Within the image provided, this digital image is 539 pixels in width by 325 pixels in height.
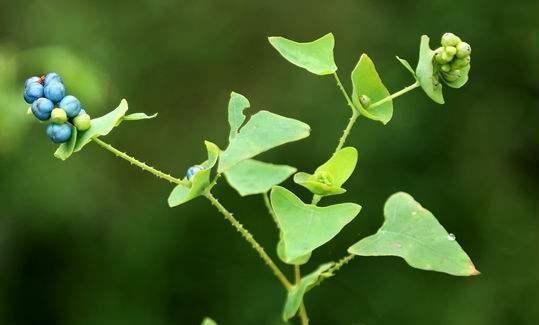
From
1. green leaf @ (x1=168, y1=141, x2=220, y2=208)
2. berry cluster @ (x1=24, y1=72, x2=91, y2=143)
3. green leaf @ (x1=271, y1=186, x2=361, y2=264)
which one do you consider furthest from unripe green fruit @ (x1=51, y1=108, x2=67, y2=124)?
green leaf @ (x1=271, y1=186, x2=361, y2=264)

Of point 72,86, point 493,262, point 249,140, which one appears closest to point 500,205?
point 493,262

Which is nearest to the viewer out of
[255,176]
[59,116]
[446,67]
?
[255,176]

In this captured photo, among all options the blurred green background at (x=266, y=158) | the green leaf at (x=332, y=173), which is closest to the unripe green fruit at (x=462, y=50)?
the green leaf at (x=332, y=173)

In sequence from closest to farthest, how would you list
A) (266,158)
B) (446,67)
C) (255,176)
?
(255,176) < (446,67) < (266,158)

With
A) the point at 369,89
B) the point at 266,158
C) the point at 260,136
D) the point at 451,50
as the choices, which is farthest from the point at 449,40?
the point at 266,158

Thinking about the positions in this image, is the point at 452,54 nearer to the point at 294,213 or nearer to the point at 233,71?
the point at 294,213

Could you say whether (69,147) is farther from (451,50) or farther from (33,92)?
(451,50)
